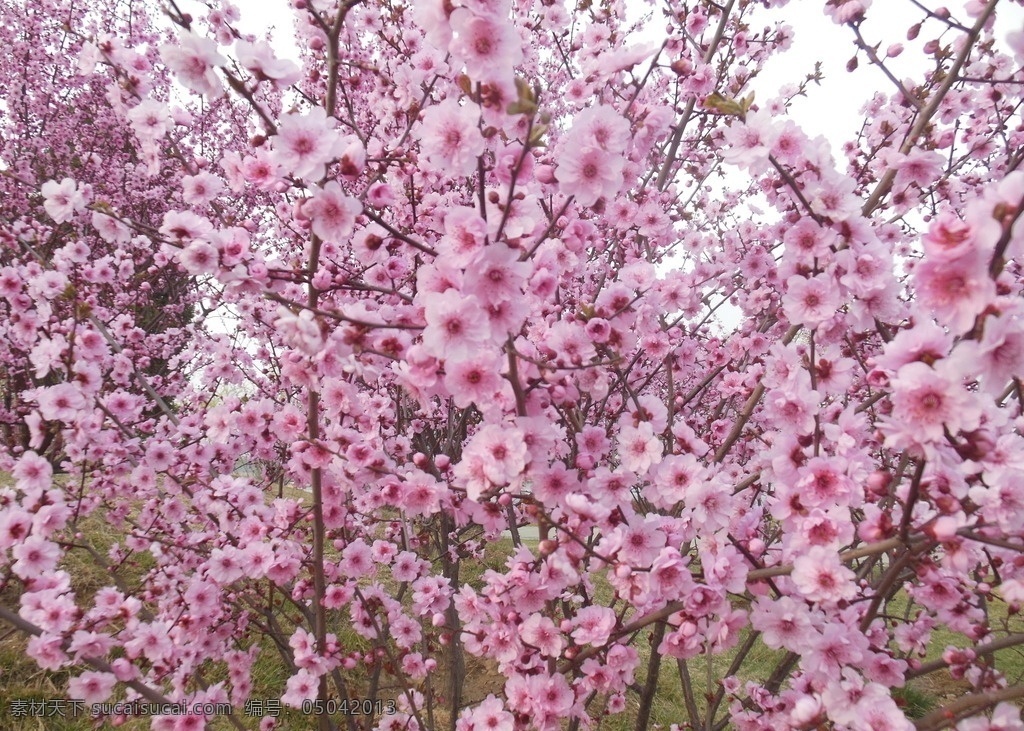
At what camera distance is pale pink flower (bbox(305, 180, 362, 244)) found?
64.5 inches

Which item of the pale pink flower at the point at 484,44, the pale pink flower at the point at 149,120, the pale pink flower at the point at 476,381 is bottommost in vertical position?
the pale pink flower at the point at 476,381

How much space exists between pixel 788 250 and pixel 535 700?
1837 mm

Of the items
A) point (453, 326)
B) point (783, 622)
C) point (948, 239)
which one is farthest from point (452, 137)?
point (783, 622)

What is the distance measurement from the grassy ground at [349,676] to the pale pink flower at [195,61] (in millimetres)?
3517

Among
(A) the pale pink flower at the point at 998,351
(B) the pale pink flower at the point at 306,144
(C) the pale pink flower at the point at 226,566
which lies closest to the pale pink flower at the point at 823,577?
(A) the pale pink flower at the point at 998,351

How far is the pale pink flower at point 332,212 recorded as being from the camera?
5.37 feet

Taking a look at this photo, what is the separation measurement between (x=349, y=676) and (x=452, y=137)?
4.92 m

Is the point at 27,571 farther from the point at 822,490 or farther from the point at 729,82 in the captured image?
the point at 729,82

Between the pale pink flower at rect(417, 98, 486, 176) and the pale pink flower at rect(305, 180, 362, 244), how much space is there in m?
0.28

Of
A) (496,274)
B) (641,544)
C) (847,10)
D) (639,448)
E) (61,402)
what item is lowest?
(641,544)

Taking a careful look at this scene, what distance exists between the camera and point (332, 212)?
1695 mm

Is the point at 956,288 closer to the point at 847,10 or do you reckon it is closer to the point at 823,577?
the point at 823,577

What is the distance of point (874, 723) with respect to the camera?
62.9 inches

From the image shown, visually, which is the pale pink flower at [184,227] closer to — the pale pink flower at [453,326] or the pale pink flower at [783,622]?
the pale pink flower at [453,326]
